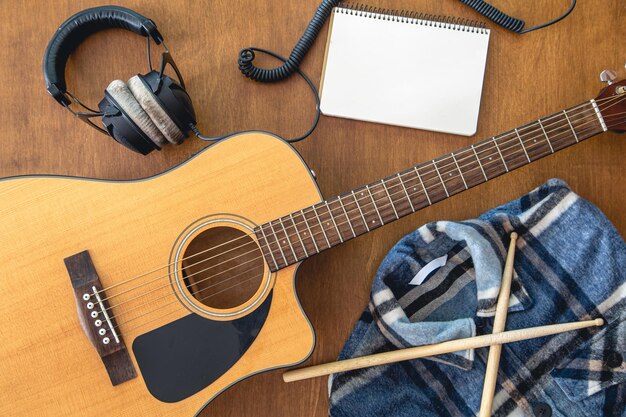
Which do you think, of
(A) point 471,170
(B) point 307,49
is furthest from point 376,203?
(B) point 307,49

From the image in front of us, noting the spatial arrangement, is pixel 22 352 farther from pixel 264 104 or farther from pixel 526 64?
pixel 526 64

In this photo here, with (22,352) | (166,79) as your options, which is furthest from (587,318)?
(22,352)

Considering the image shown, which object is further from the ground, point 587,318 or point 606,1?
point 606,1

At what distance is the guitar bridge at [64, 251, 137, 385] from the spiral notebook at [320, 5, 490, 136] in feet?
1.95

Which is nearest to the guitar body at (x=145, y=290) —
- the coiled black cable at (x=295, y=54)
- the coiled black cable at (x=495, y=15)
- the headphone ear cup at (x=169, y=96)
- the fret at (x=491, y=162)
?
the headphone ear cup at (x=169, y=96)

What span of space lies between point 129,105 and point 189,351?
18.5 inches

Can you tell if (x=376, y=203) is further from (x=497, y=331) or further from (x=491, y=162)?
(x=497, y=331)

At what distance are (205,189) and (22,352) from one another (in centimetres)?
43

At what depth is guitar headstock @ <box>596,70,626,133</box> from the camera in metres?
0.90

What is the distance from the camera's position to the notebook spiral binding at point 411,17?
3.46ft

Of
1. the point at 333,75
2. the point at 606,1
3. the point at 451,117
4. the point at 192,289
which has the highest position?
the point at 606,1

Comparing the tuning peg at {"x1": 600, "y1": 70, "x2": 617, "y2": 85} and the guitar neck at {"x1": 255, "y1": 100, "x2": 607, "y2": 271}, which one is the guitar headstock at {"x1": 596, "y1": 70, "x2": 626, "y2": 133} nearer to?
the tuning peg at {"x1": 600, "y1": 70, "x2": 617, "y2": 85}

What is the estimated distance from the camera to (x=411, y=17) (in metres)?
1.06

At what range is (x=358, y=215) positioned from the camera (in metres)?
0.88
